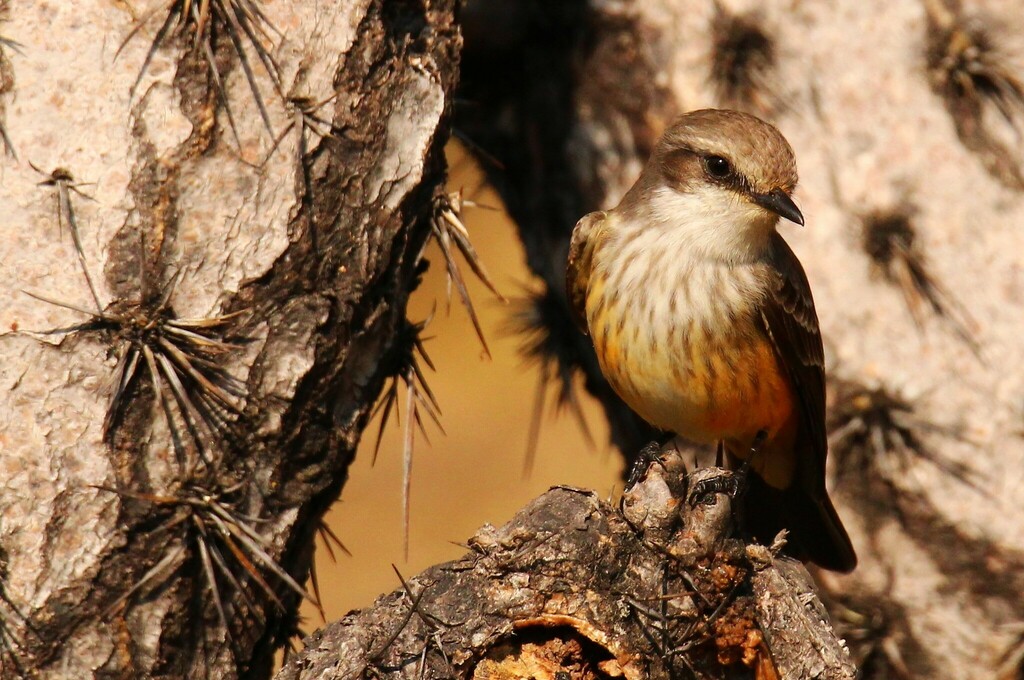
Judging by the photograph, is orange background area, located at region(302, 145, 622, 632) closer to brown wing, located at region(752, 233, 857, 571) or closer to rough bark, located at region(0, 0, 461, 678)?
brown wing, located at region(752, 233, 857, 571)

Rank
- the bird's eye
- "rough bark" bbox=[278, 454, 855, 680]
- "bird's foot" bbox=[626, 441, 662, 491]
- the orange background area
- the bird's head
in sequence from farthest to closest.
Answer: the orange background area → "bird's foot" bbox=[626, 441, 662, 491] → the bird's eye → the bird's head → "rough bark" bbox=[278, 454, 855, 680]

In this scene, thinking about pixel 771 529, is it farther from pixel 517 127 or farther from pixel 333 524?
pixel 333 524

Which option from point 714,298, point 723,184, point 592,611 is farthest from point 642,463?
point 592,611

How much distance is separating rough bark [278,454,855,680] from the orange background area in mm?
4265

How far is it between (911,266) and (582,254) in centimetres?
135

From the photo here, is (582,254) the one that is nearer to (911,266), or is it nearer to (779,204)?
(779,204)

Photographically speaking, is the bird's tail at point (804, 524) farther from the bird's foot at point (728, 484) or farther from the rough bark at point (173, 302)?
the rough bark at point (173, 302)

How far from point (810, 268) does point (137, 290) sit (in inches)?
112

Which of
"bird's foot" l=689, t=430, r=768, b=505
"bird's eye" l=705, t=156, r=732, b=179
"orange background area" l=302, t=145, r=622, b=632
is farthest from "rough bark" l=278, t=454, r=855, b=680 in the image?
"orange background area" l=302, t=145, r=622, b=632

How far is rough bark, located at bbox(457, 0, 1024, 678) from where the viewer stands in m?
4.79

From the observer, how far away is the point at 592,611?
9.88 ft

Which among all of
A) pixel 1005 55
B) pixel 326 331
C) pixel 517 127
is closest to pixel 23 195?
pixel 326 331

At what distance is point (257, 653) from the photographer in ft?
12.2

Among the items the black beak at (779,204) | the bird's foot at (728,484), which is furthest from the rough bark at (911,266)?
the black beak at (779,204)
